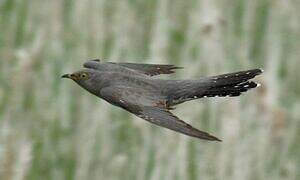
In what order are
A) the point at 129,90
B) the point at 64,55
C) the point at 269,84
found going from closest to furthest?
the point at 129,90
the point at 269,84
the point at 64,55

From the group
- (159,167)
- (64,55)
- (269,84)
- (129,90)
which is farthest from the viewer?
(64,55)

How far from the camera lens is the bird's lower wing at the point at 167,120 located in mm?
1428

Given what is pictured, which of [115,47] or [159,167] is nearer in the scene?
[159,167]

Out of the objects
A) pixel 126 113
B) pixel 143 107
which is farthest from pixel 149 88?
pixel 126 113

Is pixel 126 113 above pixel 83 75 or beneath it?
beneath

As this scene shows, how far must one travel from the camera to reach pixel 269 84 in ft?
9.48

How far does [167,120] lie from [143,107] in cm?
8

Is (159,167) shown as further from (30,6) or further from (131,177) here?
(30,6)

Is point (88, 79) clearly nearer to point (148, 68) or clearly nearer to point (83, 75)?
point (83, 75)

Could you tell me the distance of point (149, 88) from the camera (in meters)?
1.64

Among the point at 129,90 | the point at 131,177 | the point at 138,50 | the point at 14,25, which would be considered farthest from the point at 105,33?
the point at 129,90

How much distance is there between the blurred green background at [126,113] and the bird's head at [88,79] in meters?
0.80

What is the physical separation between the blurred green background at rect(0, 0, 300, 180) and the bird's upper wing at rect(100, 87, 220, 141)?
91 cm

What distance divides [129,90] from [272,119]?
1.37m
